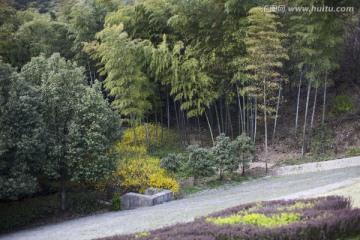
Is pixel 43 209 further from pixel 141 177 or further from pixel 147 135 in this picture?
pixel 147 135

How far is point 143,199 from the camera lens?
11.1 metres

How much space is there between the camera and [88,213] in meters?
11.6

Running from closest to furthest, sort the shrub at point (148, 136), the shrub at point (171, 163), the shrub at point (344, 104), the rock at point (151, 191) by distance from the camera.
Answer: the rock at point (151, 191) < the shrub at point (171, 163) < the shrub at point (344, 104) < the shrub at point (148, 136)

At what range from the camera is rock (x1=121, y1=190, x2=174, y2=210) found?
→ 11.1 m

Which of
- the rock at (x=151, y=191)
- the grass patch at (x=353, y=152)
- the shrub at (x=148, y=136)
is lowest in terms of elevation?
the rock at (x=151, y=191)

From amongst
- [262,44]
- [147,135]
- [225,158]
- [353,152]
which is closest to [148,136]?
[147,135]

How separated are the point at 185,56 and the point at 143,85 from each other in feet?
6.51

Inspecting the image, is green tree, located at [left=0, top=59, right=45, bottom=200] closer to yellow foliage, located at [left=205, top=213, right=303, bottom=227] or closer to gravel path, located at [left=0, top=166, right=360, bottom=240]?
gravel path, located at [left=0, top=166, right=360, bottom=240]

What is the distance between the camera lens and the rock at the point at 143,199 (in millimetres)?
11086

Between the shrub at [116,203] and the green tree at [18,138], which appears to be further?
the shrub at [116,203]

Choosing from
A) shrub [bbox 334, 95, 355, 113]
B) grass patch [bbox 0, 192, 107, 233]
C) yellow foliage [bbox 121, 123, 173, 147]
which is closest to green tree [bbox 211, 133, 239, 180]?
grass patch [bbox 0, 192, 107, 233]

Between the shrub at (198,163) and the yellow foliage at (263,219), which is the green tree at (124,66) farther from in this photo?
the yellow foliage at (263,219)

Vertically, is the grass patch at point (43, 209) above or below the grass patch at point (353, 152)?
below

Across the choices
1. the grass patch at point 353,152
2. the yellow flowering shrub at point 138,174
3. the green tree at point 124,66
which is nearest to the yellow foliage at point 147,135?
the green tree at point 124,66
